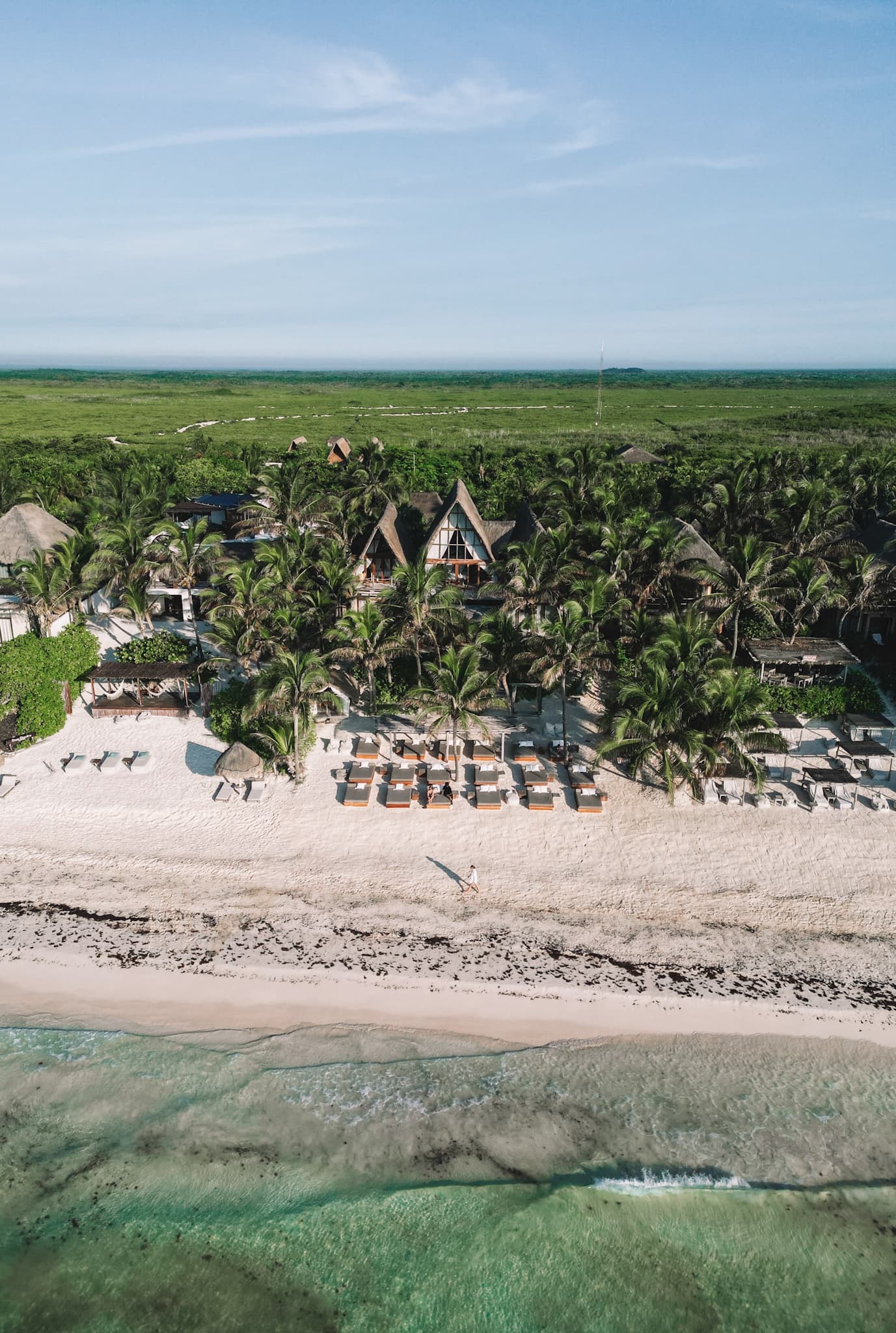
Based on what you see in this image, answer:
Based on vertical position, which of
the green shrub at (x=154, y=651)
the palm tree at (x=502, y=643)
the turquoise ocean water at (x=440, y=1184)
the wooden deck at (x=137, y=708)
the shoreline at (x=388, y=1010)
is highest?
the palm tree at (x=502, y=643)

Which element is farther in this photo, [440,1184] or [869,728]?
Answer: [869,728]

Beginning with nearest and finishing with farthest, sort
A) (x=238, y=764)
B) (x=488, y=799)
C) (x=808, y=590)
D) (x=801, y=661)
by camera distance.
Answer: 1. (x=488, y=799)
2. (x=238, y=764)
3. (x=801, y=661)
4. (x=808, y=590)

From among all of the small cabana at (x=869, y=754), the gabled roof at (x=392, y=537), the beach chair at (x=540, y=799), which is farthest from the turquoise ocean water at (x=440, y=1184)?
the gabled roof at (x=392, y=537)

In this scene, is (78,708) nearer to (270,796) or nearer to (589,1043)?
(270,796)

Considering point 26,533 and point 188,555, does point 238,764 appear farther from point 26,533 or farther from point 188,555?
point 26,533

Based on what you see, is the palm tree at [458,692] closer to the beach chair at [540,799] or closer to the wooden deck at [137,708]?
the beach chair at [540,799]

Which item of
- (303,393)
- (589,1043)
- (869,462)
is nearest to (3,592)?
(589,1043)

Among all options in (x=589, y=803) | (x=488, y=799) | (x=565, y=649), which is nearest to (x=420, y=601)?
(x=565, y=649)
